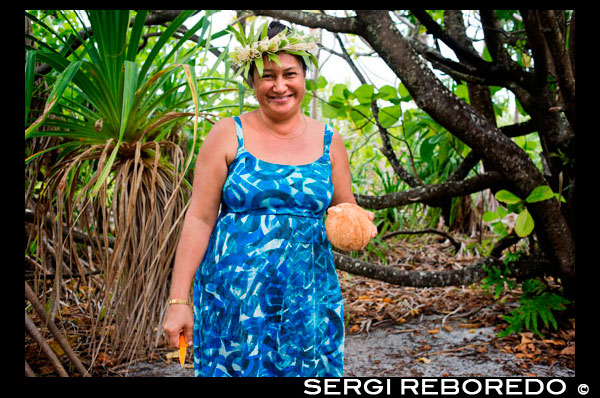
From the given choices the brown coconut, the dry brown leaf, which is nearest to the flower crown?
the brown coconut

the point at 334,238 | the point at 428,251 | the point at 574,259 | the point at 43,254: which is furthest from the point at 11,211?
the point at 428,251

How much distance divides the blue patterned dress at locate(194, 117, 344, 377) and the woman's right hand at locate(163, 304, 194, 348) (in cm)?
5

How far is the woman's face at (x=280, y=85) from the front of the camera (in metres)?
1.61

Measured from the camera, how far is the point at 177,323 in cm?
157

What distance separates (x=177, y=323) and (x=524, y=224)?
167 centimetres

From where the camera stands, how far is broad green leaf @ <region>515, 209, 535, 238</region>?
2432 mm

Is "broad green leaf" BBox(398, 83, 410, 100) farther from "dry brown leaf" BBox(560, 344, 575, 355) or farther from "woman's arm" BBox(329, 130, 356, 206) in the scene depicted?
"dry brown leaf" BBox(560, 344, 575, 355)

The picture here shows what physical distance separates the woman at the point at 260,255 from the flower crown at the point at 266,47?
16mm

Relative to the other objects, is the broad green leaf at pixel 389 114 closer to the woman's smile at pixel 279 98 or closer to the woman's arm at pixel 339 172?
the woman's arm at pixel 339 172

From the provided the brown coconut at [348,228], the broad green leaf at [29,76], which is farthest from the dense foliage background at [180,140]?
the brown coconut at [348,228]

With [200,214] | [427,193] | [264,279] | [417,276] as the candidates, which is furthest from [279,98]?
[417,276]

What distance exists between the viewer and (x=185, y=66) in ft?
6.02
